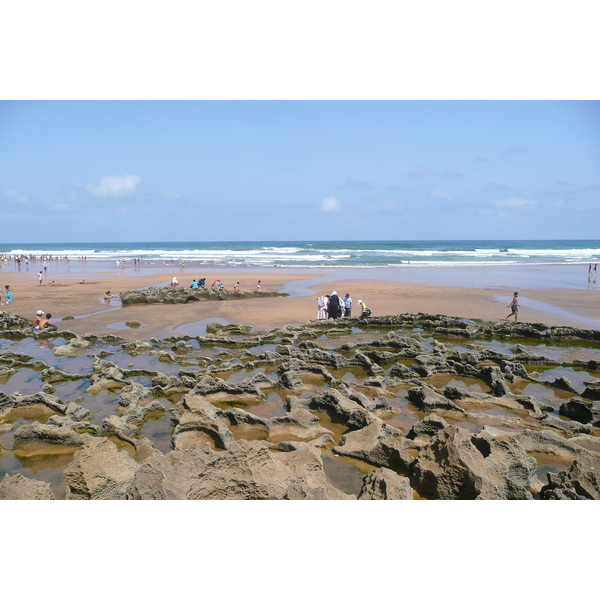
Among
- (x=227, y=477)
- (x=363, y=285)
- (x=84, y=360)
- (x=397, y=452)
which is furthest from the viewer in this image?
(x=363, y=285)

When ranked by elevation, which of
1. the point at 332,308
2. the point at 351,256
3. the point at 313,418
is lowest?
the point at 313,418

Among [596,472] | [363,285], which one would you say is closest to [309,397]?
[596,472]

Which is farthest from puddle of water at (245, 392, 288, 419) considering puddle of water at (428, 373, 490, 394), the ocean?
the ocean

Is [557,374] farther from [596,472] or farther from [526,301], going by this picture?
[526,301]

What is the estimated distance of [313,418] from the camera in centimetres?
703

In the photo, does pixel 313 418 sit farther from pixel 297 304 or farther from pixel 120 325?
pixel 297 304

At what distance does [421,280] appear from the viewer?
3266 cm

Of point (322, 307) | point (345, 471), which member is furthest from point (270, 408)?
point (322, 307)

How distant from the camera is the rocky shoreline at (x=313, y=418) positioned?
169 inches

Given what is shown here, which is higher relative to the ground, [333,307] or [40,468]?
[333,307]

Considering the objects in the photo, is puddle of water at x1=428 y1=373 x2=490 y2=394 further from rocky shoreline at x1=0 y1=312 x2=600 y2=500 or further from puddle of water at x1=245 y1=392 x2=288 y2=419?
puddle of water at x1=245 y1=392 x2=288 y2=419

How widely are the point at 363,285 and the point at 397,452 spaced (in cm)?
2465

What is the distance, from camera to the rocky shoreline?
4.29m

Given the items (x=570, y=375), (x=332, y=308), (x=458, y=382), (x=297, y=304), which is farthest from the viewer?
(x=297, y=304)
